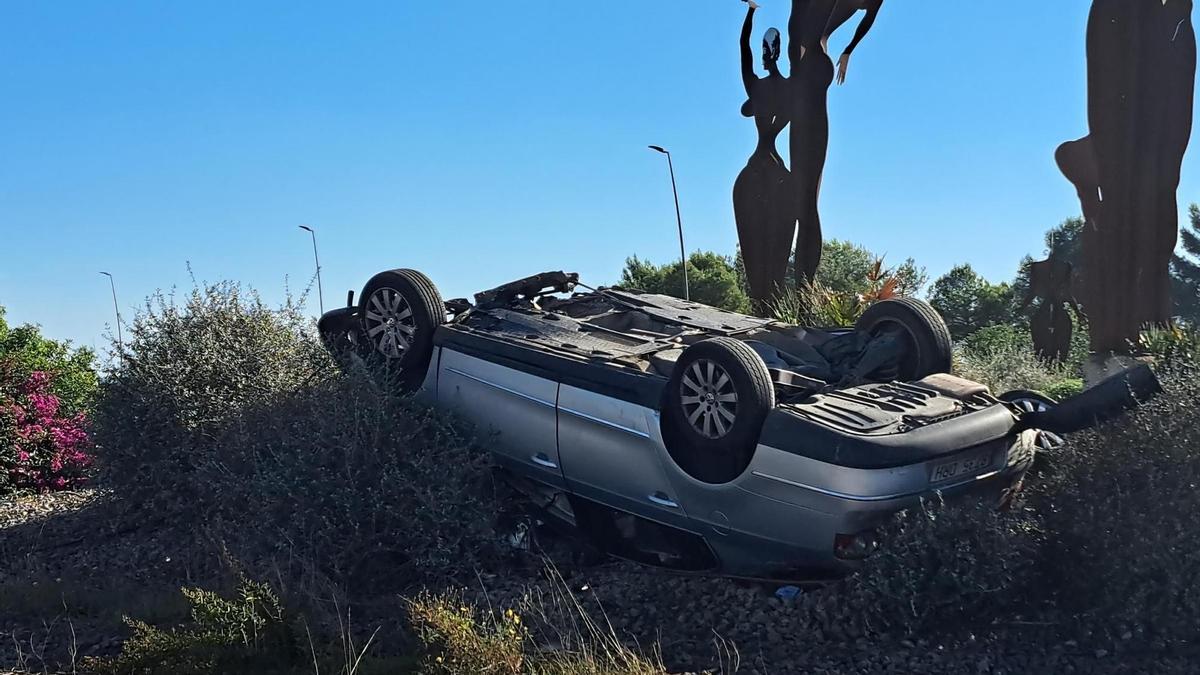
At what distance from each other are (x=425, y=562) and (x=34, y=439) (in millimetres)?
7802

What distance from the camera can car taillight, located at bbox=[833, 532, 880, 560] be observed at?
498cm

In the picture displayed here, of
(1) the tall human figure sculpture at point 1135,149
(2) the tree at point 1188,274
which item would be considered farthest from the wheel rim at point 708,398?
(2) the tree at point 1188,274

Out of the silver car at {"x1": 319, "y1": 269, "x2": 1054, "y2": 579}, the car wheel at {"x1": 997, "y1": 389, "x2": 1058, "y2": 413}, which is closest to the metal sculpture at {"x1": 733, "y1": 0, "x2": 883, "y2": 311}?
the car wheel at {"x1": 997, "y1": 389, "x2": 1058, "y2": 413}

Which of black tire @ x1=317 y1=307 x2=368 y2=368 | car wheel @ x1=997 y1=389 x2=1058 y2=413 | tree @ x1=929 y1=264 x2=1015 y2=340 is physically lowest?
tree @ x1=929 y1=264 x2=1015 y2=340

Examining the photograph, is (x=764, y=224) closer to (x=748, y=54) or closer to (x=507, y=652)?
(x=748, y=54)

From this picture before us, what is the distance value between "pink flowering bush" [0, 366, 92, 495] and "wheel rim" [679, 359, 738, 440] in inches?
333

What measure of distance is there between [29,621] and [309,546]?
6.00 ft

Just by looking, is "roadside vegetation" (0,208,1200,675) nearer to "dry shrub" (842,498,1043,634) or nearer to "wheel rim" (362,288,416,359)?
"dry shrub" (842,498,1043,634)

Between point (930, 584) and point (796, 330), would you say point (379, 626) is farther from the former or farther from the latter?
point (796, 330)

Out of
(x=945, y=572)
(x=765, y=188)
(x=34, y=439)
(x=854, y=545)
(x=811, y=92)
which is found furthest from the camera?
(x=765, y=188)

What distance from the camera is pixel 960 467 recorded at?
17.6 ft

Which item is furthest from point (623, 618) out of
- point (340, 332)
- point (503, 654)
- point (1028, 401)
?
point (340, 332)

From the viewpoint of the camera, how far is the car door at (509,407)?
245 inches

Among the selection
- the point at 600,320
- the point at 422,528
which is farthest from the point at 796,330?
the point at 422,528
